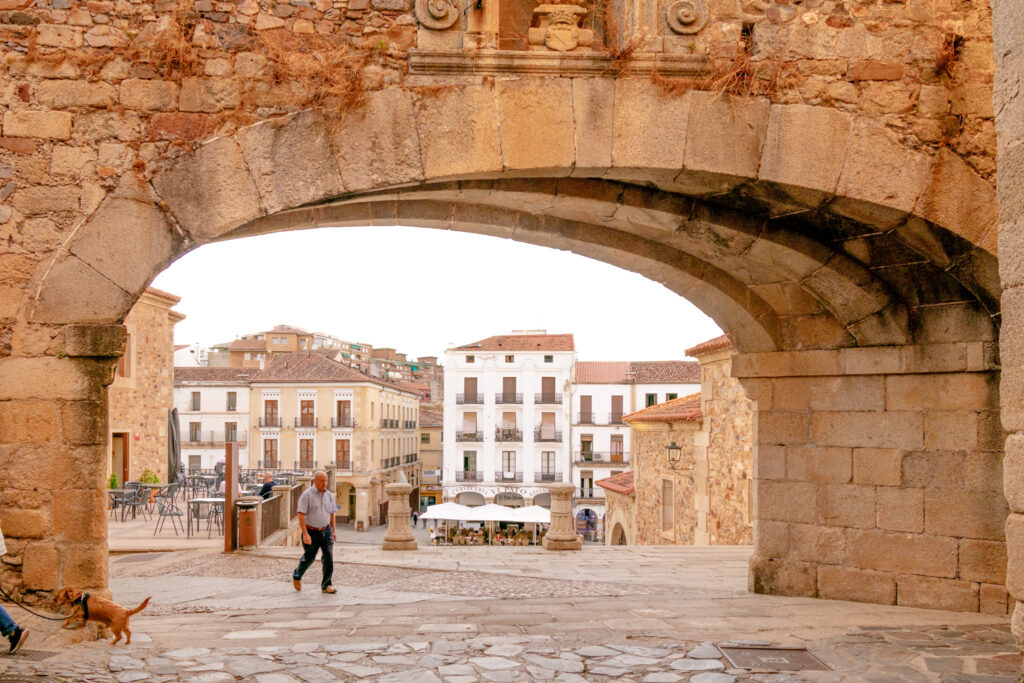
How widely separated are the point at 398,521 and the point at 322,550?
4009 millimetres

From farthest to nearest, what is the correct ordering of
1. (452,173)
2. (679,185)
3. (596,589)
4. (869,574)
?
(596,589) → (869,574) → (679,185) → (452,173)

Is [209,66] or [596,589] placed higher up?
Result: [209,66]

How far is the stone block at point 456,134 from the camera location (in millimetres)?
4883

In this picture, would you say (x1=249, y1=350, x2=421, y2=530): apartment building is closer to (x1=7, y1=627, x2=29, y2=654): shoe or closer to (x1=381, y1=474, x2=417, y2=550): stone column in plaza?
(x1=381, y1=474, x2=417, y2=550): stone column in plaza

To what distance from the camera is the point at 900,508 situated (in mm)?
6305

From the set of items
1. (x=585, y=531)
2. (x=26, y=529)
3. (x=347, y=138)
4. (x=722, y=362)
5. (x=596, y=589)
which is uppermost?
(x=347, y=138)

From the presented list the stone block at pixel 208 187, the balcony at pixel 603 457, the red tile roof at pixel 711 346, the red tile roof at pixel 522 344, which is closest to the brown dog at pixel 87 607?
the stone block at pixel 208 187

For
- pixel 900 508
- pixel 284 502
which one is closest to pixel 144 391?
pixel 284 502

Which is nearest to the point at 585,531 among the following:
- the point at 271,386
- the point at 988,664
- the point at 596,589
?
the point at 271,386

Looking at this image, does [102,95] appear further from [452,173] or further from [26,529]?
[26,529]

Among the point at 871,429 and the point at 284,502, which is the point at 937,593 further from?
the point at 284,502

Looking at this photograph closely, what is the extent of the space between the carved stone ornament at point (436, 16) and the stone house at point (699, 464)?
9323 mm

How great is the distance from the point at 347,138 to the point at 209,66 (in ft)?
2.86

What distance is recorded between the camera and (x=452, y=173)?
4.90m
